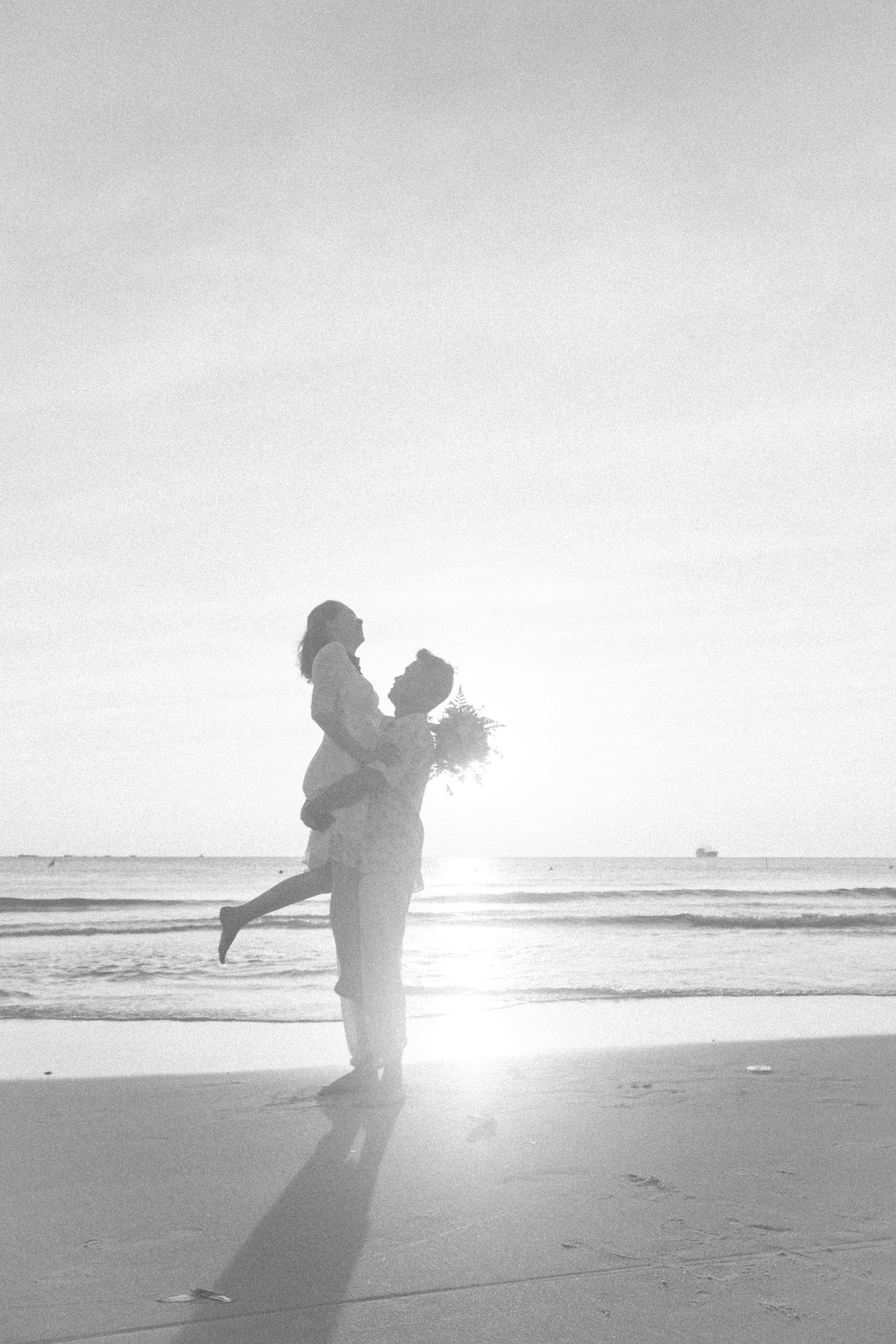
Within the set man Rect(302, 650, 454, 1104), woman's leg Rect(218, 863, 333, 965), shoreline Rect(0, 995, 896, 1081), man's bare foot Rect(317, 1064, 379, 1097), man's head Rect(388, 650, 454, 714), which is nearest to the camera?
man's bare foot Rect(317, 1064, 379, 1097)

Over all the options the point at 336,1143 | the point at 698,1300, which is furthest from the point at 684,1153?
the point at 698,1300

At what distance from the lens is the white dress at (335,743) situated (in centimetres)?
493

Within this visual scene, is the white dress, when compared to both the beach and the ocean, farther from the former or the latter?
the ocean

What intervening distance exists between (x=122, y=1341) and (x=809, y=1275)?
55.7 inches

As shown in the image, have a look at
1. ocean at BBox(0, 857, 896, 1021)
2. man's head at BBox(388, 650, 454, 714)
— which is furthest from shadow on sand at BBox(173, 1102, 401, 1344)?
ocean at BBox(0, 857, 896, 1021)

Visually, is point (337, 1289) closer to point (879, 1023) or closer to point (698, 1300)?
point (698, 1300)

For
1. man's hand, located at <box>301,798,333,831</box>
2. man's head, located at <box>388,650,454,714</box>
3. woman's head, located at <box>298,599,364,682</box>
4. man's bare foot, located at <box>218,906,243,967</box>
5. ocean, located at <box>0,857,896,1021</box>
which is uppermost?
woman's head, located at <box>298,599,364,682</box>

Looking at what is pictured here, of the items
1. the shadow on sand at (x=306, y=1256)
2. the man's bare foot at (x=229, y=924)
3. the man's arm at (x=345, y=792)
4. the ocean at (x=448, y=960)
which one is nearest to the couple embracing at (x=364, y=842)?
the man's arm at (x=345, y=792)

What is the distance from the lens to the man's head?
5188 mm

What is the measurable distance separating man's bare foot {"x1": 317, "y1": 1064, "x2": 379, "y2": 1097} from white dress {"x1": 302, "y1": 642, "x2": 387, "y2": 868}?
2.66 ft

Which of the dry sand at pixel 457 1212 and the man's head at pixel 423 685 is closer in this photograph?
the dry sand at pixel 457 1212

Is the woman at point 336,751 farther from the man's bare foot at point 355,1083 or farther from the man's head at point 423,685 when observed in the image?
the man's bare foot at point 355,1083

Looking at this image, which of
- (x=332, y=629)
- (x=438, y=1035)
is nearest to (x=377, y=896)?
(x=332, y=629)

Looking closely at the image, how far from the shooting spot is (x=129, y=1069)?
5801 mm
